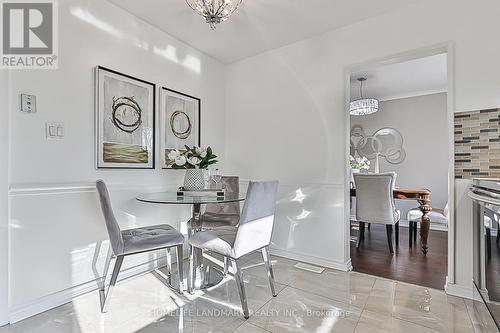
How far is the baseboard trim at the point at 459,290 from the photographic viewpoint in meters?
2.06

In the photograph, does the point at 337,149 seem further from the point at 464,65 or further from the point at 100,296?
the point at 100,296

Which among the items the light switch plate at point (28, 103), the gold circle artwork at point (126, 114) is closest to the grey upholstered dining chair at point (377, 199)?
the gold circle artwork at point (126, 114)

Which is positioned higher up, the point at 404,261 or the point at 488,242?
the point at 488,242

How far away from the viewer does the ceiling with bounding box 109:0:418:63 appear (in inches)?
91.8

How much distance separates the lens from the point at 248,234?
1.88 m

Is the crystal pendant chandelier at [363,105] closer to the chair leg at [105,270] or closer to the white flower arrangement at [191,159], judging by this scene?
the white flower arrangement at [191,159]

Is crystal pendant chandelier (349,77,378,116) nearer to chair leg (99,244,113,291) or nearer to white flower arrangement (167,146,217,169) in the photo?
white flower arrangement (167,146,217,169)

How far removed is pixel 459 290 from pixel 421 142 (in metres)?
3.35

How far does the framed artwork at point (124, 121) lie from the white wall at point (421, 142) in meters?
4.46

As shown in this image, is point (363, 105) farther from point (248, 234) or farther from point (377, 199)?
point (248, 234)

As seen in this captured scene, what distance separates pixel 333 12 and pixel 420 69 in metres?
2.10

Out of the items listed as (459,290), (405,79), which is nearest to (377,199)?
(459,290)

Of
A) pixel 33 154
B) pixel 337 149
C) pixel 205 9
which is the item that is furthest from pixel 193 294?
pixel 205 9

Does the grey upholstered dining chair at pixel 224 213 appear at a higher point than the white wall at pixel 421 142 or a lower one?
lower
